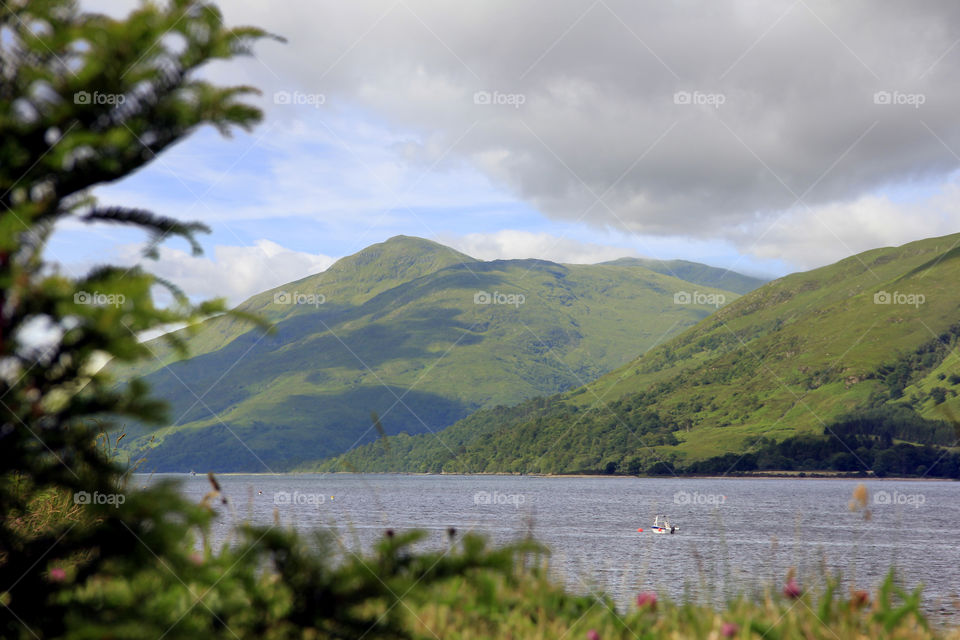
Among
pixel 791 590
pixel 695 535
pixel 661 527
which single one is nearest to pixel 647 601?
pixel 791 590

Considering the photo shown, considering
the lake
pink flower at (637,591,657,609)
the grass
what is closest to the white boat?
the lake

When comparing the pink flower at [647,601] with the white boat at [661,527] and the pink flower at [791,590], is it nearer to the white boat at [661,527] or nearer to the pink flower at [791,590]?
the pink flower at [791,590]

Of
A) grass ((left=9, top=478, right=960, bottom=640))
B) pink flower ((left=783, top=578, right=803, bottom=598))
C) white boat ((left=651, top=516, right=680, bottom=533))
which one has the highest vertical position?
pink flower ((left=783, top=578, right=803, bottom=598))

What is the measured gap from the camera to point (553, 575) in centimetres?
1061

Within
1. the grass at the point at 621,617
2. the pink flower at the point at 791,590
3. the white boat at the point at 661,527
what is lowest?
the white boat at the point at 661,527

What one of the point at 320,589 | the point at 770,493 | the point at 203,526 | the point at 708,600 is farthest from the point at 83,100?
the point at 770,493

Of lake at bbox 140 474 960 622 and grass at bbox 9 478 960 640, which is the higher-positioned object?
grass at bbox 9 478 960 640

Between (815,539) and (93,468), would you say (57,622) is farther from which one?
(815,539)

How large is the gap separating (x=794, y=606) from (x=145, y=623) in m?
6.04

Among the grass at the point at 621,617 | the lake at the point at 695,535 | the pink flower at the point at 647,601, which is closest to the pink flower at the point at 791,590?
the grass at the point at 621,617

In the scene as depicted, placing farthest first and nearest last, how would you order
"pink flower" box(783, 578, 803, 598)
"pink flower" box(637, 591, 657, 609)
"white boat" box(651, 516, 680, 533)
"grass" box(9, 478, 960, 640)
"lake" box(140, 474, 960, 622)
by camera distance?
"white boat" box(651, 516, 680, 533)
"lake" box(140, 474, 960, 622)
"pink flower" box(637, 591, 657, 609)
"pink flower" box(783, 578, 803, 598)
"grass" box(9, 478, 960, 640)

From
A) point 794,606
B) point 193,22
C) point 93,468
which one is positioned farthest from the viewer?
point 794,606

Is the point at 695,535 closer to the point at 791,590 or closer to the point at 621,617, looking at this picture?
the point at 621,617

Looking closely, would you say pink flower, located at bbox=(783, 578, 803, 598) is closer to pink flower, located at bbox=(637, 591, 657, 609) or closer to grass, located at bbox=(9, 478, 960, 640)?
grass, located at bbox=(9, 478, 960, 640)
